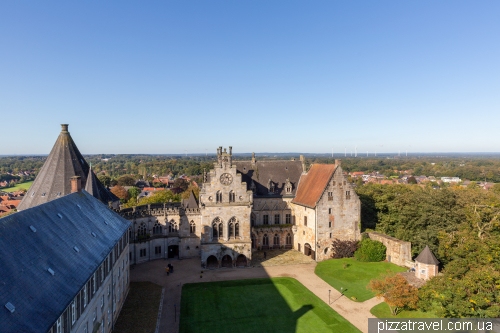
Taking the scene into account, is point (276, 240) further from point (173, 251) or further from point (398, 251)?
point (398, 251)

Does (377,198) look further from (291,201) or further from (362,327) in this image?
(362,327)

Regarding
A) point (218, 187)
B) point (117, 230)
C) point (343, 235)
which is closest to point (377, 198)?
point (343, 235)

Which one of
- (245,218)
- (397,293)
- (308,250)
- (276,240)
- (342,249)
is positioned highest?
(245,218)

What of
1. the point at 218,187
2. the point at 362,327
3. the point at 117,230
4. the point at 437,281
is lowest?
the point at 362,327

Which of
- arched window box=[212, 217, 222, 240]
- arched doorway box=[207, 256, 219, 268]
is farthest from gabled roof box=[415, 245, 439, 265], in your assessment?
arched doorway box=[207, 256, 219, 268]

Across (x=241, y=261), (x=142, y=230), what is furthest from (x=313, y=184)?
(x=142, y=230)

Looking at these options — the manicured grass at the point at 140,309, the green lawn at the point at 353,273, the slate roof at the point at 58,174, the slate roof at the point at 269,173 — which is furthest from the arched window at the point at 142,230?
the green lawn at the point at 353,273
